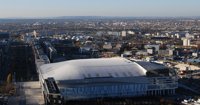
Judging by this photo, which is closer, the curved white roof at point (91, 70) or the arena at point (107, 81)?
the arena at point (107, 81)

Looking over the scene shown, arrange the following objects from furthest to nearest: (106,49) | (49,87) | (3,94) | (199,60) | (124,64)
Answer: (106,49)
(199,60)
(124,64)
(3,94)
(49,87)

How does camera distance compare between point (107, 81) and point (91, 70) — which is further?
point (91, 70)

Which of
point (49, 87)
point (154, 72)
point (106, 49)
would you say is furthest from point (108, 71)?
point (106, 49)

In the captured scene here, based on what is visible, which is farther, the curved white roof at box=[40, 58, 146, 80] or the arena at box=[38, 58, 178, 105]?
the curved white roof at box=[40, 58, 146, 80]

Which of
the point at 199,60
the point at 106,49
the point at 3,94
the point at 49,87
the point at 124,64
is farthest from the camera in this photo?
the point at 106,49

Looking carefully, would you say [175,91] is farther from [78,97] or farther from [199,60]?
[199,60]
